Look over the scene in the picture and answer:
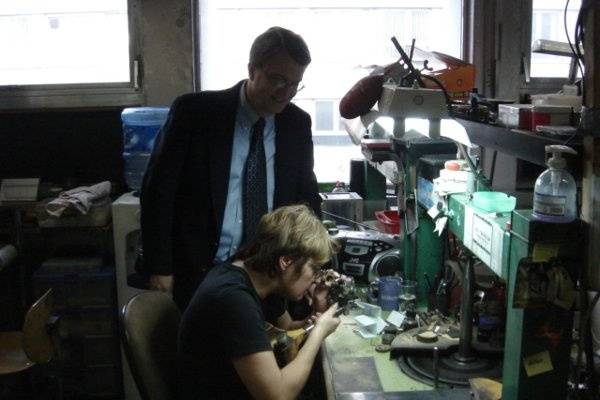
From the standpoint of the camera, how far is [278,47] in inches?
75.9

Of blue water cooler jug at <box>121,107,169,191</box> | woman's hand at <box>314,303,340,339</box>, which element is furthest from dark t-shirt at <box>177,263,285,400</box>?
blue water cooler jug at <box>121,107,169,191</box>

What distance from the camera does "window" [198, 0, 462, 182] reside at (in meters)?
3.55

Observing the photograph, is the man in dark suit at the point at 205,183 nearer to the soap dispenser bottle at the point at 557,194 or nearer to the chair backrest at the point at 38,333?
the chair backrest at the point at 38,333

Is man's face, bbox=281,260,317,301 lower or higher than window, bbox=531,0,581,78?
lower

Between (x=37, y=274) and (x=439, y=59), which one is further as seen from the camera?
(x=37, y=274)

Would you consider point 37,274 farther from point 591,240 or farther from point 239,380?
point 591,240

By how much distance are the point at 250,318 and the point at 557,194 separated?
734 mm

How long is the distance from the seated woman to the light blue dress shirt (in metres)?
0.32

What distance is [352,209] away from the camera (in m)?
3.24

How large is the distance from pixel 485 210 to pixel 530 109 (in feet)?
0.98

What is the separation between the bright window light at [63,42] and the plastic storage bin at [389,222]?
1590 millimetres

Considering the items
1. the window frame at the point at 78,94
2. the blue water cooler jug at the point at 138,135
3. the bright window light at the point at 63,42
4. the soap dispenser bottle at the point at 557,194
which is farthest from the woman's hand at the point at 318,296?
the bright window light at the point at 63,42

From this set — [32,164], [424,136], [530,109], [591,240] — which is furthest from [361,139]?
[32,164]

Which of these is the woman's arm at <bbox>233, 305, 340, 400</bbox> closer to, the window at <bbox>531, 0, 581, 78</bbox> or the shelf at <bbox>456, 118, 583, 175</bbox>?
the shelf at <bbox>456, 118, 583, 175</bbox>
